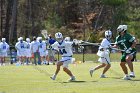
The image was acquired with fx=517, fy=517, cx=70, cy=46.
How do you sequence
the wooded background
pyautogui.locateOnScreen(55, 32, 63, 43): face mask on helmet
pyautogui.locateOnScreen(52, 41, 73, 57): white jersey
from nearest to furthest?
pyautogui.locateOnScreen(55, 32, 63, 43): face mask on helmet → pyautogui.locateOnScreen(52, 41, 73, 57): white jersey → the wooded background

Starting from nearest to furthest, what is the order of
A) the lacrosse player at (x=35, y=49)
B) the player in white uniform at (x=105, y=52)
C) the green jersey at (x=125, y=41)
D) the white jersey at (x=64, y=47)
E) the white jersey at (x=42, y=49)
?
the white jersey at (x=64, y=47)
the green jersey at (x=125, y=41)
the player in white uniform at (x=105, y=52)
the lacrosse player at (x=35, y=49)
the white jersey at (x=42, y=49)

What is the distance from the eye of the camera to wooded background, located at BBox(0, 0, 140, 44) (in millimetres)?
60938

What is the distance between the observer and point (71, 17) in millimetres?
67625

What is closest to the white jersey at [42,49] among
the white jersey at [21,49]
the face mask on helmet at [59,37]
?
the white jersey at [21,49]

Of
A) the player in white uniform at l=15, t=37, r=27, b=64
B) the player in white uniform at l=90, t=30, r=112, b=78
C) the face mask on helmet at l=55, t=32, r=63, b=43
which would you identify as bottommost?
the player in white uniform at l=15, t=37, r=27, b=64

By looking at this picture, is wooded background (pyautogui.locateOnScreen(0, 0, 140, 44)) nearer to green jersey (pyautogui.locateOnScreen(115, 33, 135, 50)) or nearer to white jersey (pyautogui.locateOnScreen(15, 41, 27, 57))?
white jersey (pyautogui.locateOnScreen(15, 41, 27, 57))

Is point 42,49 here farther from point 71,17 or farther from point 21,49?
point 71,17

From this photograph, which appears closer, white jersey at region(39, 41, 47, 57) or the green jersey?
the green jersey

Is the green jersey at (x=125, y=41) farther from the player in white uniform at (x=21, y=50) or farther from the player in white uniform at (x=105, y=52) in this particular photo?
the player in white uniform at (x=21, y=50)

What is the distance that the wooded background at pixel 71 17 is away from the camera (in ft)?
200

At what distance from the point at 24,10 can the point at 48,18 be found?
25.7 ft

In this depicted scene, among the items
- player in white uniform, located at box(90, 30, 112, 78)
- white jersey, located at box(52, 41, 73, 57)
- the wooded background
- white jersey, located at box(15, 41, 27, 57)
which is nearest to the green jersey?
player in white uniform, located at box(90, 30, 112, 78)

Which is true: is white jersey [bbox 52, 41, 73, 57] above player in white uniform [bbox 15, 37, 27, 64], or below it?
above

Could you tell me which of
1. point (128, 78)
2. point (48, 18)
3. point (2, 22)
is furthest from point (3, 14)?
point (128, 78)
